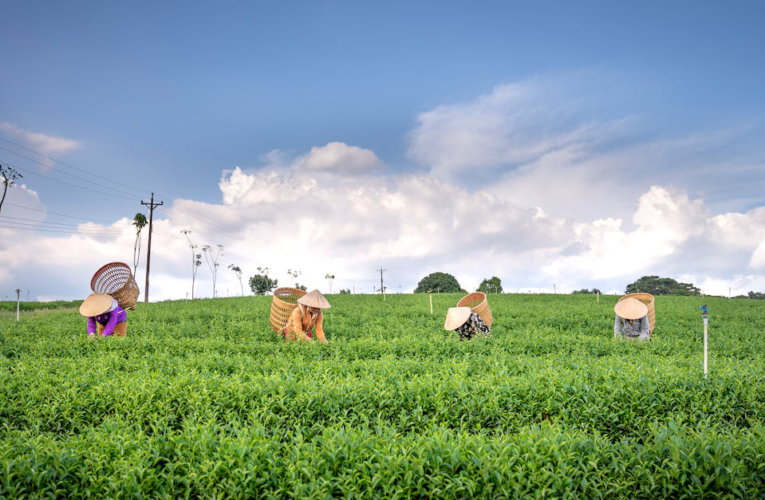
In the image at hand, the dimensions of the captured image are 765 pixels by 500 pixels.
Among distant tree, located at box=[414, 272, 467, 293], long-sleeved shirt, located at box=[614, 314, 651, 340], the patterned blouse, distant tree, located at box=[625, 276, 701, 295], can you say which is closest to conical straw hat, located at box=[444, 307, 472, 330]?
the patterned blouse

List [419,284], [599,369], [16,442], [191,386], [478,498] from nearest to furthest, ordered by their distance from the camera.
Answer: [478,498]
[16,442]
[191,386]
[599,369]
[419,284]

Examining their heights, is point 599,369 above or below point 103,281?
below

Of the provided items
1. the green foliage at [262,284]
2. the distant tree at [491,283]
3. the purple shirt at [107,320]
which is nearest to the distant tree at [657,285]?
the distant tree at [491,283]

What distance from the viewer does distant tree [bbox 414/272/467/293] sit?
2459 inches

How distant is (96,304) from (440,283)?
55758 mm

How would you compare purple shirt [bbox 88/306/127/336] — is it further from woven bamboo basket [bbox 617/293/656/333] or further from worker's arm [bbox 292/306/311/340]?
woven bamboo basket [bbox 617/293/656/333]

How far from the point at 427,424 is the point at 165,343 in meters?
6.43

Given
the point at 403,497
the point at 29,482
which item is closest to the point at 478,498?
the point at 403,497

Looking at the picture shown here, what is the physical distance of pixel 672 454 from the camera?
3.51 meters

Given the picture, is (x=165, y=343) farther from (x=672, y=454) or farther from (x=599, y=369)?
(x=672, y=454)

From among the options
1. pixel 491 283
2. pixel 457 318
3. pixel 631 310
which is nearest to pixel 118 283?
pixel 457 318

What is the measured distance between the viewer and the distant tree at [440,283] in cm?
6247

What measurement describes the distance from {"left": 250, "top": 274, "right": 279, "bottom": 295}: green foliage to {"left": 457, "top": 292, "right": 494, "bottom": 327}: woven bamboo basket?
52.6 metres

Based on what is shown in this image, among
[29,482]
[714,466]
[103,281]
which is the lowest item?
[29,482]
